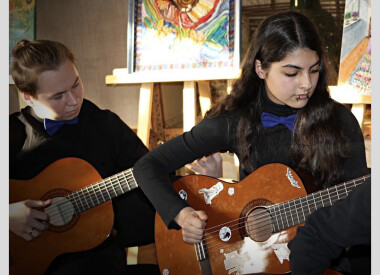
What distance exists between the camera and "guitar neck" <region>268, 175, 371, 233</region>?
103cm

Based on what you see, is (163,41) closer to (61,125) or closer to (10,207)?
(61,125)

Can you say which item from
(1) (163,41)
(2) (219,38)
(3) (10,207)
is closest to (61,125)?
(3) (10,207)

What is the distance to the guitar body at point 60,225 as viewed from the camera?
1340 mm

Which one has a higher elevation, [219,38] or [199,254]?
[219,38]

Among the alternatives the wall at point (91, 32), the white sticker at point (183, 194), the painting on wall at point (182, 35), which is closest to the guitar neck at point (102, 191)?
the white sticker at point (183, 194)

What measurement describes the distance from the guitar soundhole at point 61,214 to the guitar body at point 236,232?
1.02 feet

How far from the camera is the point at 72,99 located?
140 cm

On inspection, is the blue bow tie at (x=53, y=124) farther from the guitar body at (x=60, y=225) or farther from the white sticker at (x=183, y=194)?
the white sticker at (x=183, y=194)

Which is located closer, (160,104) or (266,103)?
(266,103)

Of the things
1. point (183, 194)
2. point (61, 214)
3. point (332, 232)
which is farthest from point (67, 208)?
point (332, 232)

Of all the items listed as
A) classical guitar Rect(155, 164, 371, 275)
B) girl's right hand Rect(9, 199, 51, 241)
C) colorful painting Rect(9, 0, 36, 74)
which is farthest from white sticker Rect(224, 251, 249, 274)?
colorful painting Rect(9, 0, 36, 74)

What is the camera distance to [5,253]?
1.25m

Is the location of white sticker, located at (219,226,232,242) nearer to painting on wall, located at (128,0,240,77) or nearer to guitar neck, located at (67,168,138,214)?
guitar neck, located at (67,168,138,214)

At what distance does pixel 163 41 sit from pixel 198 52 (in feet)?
0.53
